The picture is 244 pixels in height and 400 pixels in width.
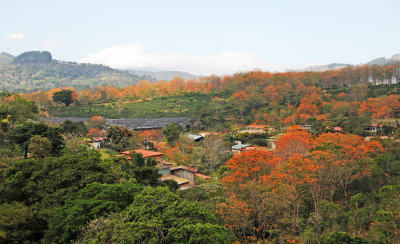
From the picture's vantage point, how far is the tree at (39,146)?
49.3 feet

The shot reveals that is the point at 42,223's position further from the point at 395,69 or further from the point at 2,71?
the point at 2,71

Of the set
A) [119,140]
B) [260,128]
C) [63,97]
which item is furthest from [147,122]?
[63,97]

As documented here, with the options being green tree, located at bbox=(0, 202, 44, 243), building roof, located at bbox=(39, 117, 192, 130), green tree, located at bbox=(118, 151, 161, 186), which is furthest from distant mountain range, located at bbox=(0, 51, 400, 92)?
green tree, located at bbox=(0, 202, 44, 243)

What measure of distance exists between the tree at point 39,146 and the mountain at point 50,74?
4397 inches

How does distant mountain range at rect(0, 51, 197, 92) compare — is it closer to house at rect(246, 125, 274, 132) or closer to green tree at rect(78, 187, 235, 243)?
house at rect(246, 125, 274, 132)

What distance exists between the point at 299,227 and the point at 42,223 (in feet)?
35.3

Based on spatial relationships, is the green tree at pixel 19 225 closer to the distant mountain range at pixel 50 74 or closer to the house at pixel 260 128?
the house at pixel 260 128

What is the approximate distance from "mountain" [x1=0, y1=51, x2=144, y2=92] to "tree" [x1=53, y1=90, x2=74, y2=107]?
71550mm

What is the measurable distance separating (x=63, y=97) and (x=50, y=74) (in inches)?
4364

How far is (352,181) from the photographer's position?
55.4 ft

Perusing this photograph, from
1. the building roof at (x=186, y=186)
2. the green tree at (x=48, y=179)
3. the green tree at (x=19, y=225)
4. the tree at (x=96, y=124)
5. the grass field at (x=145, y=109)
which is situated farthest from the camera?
the grass field at (x=145, y=109)

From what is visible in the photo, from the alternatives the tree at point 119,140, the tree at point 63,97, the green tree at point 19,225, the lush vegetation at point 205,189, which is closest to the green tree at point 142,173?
the lush vegetation at point 205,189

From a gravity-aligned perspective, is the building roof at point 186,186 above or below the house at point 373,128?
below

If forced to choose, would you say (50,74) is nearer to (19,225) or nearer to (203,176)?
(203,176)
